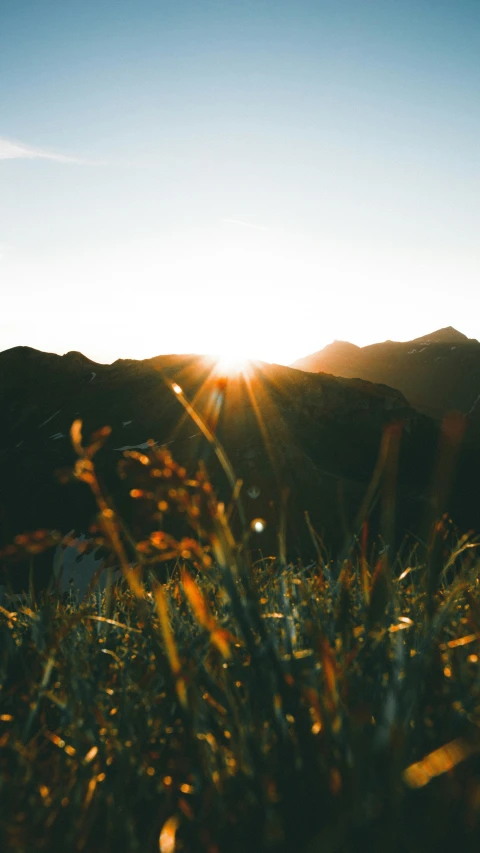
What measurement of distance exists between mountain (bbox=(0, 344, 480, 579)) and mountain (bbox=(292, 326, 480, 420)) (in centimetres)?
3524

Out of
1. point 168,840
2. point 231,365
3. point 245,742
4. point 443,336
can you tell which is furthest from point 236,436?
point 443,336

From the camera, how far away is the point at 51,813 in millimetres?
1523

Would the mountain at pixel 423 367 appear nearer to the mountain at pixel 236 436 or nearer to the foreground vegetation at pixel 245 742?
the mountain at pixel 236 436

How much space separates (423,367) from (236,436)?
63912 millimetres

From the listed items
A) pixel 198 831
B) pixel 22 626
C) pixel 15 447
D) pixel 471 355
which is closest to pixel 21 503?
pixel 15 447

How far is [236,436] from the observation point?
105ft

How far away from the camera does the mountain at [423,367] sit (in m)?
78.0

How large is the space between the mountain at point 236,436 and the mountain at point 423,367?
35241mm

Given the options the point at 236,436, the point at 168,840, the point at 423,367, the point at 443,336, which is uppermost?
the point at 443,336

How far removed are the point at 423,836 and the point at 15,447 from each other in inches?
1513

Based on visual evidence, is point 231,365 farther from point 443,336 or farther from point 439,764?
point 443,336

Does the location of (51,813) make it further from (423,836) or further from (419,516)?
(419,516)

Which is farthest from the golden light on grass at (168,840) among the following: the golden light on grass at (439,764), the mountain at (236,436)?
the mountain at (236,436)

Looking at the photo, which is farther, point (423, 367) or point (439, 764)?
point (423, 367)
